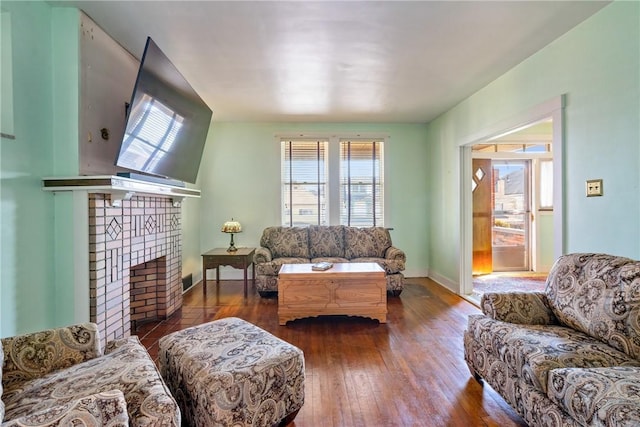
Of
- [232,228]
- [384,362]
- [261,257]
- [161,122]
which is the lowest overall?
[384,362]

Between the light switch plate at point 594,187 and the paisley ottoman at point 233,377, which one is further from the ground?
the light switch plate at point 594,187

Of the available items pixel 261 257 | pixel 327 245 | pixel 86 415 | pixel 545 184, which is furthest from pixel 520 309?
pixel 545 184

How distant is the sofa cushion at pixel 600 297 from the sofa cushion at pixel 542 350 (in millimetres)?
63

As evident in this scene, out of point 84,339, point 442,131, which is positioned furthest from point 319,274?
point 442,131

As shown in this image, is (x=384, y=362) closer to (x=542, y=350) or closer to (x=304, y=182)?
(x=542, y=350)

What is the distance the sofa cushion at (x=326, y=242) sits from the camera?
437 centimetres

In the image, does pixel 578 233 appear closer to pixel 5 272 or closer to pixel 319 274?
pixel 319 274

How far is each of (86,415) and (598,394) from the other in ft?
5.69

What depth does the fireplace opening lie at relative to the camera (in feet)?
10.1

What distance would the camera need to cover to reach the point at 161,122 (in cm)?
239

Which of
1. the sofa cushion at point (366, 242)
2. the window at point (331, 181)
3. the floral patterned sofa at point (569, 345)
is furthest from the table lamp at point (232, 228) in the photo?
the floral patterned sofa at point (569, 345)

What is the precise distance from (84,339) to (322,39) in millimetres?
2452

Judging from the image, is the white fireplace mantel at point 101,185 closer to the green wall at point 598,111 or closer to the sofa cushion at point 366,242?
the sofa cushion at point 366,242

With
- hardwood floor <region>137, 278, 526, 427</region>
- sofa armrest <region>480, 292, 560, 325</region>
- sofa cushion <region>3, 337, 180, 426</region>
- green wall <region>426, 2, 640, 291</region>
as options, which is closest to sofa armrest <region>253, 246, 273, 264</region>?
hardwood floor <region>137, 278, 526, 427</region>
